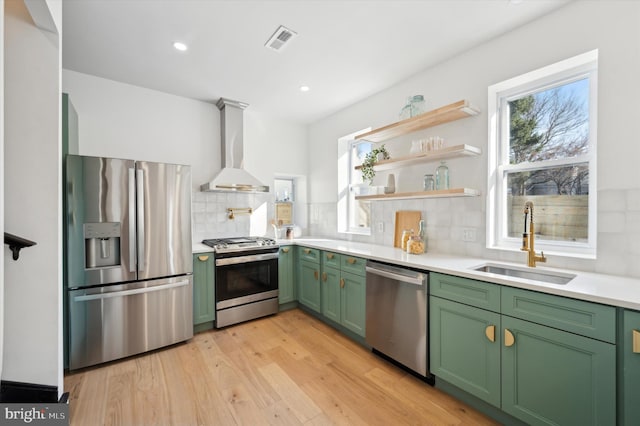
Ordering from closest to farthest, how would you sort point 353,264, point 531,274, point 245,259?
point 531,274 < point 353,264 < point 245,259

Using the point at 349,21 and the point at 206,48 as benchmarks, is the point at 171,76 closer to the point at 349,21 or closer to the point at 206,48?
the point at 206,48

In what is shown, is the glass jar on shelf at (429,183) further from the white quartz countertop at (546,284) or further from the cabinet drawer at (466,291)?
the cabinet drawer at (466,291)

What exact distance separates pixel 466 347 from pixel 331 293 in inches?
55.9

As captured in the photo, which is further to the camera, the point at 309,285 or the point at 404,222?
the point at 309,285

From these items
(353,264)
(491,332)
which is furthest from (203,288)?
(491,332)

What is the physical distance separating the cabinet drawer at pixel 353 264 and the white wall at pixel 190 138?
1557 mm

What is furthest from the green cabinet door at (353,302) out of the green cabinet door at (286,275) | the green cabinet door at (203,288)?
the green cabinet door at (203,288)

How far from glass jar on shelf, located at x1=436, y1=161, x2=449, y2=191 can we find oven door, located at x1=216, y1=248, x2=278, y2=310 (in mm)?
1918

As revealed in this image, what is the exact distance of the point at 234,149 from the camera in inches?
139

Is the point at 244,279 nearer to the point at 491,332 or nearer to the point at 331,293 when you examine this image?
the point at 331,293

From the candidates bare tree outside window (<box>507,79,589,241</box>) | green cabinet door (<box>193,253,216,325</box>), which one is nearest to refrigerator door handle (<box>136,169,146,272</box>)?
green cabinet door (<box>193,253,216,325</box>)

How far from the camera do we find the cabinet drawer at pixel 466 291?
166 centimetres

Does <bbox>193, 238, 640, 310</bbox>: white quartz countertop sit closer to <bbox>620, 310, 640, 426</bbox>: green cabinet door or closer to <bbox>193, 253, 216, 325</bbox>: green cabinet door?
<bbox>620, 310, 640, 426</bbox>: green cabinet door

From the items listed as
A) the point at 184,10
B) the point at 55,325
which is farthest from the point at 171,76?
the point at 55,325
